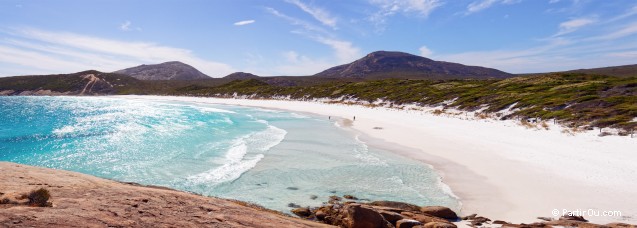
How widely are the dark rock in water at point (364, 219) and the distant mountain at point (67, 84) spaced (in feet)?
548

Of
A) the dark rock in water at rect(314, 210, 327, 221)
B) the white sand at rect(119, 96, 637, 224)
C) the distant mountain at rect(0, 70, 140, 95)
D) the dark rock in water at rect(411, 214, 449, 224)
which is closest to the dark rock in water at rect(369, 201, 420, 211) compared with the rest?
the dark rock in water at rect(411, 214, 449, 224)

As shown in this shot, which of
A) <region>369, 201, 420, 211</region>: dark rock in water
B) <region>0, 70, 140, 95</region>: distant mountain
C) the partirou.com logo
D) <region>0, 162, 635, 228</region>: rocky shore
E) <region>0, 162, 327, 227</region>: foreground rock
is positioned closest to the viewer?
<region>0, 162, 327, 227</region>: foreground rock

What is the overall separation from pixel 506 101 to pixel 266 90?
7367 centimetres

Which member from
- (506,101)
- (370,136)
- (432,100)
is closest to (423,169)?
(370,136)

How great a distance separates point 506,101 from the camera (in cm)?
3856

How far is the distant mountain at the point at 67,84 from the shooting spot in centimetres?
15038

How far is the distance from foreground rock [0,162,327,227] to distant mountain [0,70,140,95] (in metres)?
164

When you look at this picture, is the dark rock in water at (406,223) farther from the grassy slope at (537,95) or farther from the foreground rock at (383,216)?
the grassy slope at (537,95)

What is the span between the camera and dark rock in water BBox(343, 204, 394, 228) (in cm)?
816

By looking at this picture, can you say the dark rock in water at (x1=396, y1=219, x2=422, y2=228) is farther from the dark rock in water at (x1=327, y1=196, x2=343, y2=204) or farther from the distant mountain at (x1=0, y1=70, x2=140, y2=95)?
the distant mountain at (x1=0, y1=70, x2=140, y2=95)

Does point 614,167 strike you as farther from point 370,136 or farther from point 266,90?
point 266,90

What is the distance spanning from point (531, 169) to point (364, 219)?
10674mm

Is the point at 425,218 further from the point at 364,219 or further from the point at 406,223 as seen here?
the point at 364,219

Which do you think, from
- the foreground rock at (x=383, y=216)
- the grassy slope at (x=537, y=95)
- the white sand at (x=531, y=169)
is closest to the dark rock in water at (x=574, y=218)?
the white sand at (x=531, y=169)
